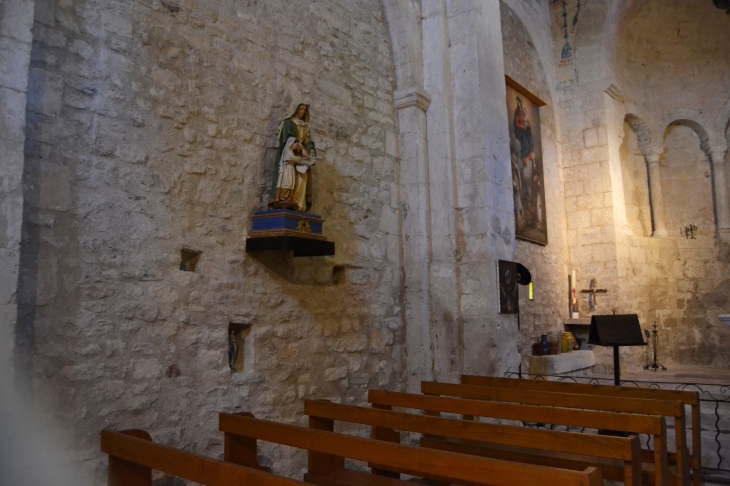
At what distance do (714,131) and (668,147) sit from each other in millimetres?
824

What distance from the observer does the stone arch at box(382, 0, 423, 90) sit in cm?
614

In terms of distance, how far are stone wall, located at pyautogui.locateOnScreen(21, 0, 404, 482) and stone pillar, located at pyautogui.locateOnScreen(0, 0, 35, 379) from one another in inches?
9.3

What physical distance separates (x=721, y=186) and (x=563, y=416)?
9.14 m

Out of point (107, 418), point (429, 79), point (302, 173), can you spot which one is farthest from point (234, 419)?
point (429, 79)

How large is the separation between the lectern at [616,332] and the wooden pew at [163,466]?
14.3 ft

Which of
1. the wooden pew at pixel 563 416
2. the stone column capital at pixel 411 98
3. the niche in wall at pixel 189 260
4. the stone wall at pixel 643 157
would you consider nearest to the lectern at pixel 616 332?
the wooden pew at pixel 563 416

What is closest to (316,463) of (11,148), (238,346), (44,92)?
(238,346)

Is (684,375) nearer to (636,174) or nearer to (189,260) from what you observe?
(636,174)

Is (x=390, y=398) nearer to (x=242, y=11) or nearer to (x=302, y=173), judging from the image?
(x=302, y=173)

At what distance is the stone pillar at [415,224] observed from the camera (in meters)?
5.75

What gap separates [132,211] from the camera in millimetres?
3621

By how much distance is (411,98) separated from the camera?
6.06m

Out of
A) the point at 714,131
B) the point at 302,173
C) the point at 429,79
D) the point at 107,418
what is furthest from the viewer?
the point at 714,131

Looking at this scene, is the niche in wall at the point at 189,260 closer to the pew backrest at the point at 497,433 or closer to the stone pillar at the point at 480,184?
the pew backrest at the point at 497,433
